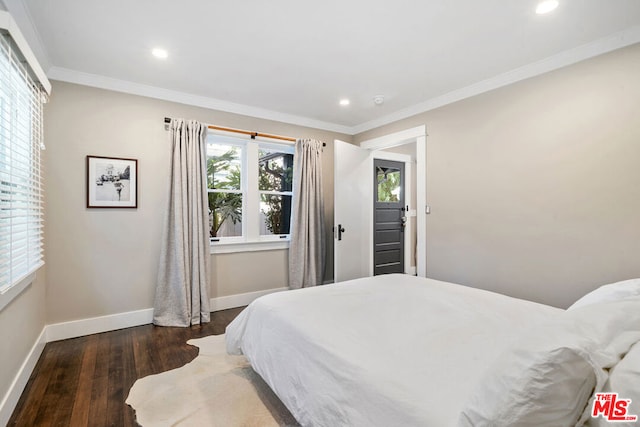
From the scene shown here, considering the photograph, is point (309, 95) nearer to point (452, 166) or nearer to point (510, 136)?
point (452, 166)

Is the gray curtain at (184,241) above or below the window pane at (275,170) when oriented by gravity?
below

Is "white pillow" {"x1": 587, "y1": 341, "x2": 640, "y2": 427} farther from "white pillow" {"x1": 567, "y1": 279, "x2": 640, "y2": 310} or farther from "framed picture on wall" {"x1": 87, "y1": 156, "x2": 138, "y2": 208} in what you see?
"framed picture on wall" {"x1": 87, "y1": 156, "x2": 138, "y2": 208}

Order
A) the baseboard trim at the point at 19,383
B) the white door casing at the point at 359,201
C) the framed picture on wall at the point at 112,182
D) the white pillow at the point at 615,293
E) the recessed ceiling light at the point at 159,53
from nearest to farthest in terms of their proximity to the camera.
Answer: the white pillow at the point at 615,293 < the baseboard trim at the point at 19,383 < the recessed ceiling light at the point at 159,53 < the framed picture on wall at the point at 112,182 < the white door casing at the point at 359,201

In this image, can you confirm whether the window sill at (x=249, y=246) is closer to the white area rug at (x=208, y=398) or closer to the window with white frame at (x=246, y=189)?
the window with white frame at (x=246, y=189)

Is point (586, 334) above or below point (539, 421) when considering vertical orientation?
above

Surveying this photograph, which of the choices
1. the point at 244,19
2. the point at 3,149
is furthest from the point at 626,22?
the point at 3,149

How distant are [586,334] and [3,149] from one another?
292 cm

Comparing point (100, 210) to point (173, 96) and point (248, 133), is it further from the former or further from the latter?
point (248, 133)

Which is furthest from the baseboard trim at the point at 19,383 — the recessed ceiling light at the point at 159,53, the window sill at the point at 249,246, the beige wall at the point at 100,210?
the recessed ceiling light at the point at 159,53

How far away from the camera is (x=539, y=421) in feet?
2.39

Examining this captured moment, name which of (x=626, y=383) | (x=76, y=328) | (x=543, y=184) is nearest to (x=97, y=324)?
(x=76, y=328)

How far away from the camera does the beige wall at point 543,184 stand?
2.21 metres

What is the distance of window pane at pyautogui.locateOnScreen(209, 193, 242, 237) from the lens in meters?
3.75

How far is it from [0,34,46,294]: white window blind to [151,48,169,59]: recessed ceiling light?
85cm
